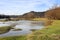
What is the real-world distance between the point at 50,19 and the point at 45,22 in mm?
126

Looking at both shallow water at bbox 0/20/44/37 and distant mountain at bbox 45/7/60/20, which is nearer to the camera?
shallow water at bbox 0/20/44/37

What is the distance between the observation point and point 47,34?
308 centimetres

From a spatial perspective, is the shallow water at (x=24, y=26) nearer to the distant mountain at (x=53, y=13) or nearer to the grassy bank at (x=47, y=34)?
the grassy bank at (x=47, y=34)

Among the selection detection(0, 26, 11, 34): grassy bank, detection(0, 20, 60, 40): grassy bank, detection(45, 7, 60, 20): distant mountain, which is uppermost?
detection(45, 7, 60, 20): distant mountain

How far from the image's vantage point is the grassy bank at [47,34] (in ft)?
9.99

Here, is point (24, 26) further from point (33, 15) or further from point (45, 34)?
point (45, 34)

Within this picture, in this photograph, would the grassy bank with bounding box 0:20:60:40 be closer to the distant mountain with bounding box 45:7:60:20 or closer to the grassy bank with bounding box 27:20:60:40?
the grassy bank with bounding box 27:20:60:40

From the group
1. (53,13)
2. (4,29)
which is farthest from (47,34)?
(4,29)

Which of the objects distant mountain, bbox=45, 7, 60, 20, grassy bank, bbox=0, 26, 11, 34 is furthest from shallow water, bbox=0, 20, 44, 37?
Result: distant mountain, bbox=45, 7, 60, 20

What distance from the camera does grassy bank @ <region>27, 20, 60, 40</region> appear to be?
9.99 feet

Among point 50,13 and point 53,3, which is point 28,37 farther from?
point 53,3

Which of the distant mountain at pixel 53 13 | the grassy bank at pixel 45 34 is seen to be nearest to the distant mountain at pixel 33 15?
the distant mountain at pixel 53 13

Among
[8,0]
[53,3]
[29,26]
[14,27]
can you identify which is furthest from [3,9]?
[53,3]

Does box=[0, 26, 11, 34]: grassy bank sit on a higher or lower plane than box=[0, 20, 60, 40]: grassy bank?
higher
